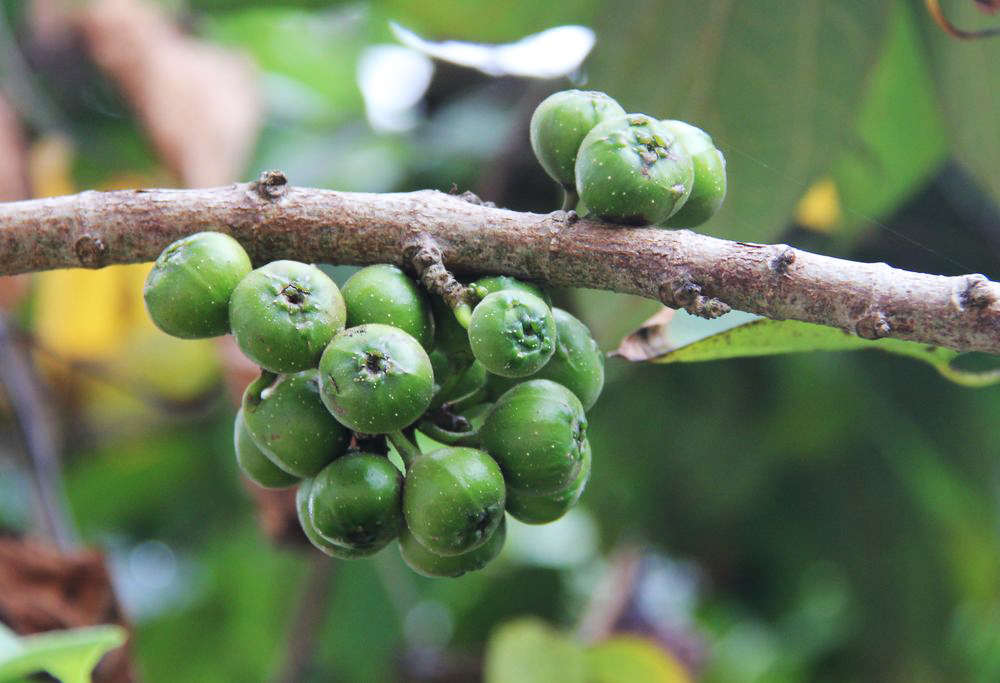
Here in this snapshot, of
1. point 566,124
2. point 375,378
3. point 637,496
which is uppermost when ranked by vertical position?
point 566,124

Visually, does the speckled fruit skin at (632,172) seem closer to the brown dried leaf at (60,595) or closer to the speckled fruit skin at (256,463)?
the speckled fruit skin at (256,463)

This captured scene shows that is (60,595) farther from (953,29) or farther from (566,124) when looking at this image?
(953,29)

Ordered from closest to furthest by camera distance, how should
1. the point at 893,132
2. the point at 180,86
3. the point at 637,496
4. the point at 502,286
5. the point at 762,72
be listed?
the point at 502,286 → the point at 762,72 → the point at 893,132 → the point at 180,86 → the point at 637,496

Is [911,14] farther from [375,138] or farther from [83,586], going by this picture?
[83,586]

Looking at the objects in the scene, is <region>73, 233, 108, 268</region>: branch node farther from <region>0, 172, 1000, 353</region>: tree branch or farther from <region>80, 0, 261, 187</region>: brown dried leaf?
<region>80, 0, 261, 187</region>: brown dried leaf

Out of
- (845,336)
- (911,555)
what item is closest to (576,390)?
(845,336)

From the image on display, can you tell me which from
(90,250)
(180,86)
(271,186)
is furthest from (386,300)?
(180,86)
